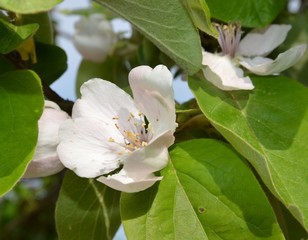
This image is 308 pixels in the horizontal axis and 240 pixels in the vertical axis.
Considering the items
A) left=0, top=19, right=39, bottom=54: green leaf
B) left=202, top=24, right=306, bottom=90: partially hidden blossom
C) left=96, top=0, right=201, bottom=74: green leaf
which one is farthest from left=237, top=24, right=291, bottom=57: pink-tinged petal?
left=0, top=19, right=39, bottom=54: green leaf

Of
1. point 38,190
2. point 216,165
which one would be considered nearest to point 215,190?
point 216,165

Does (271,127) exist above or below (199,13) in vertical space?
below

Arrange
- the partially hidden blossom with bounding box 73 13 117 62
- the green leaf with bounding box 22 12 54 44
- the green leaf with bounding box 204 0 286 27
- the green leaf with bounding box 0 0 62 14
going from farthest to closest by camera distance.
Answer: the partially hidden blossom with bounding box 73 13 117 62
the green leaf with bounding box 22 12 54 44
the green leaf with bounding box 204 0 286 27
the green leaf with bounding box 0 0 62 14

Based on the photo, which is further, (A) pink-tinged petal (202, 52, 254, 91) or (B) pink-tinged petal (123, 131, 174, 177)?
(A) pink-tinged petal (202, 52, 254, 91)

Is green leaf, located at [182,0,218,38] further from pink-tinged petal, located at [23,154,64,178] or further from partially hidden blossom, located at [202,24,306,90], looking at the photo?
pink-tinged petal, located at [23,154,64,178]

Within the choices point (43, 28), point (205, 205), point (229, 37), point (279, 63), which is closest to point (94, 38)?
point (43, 28)

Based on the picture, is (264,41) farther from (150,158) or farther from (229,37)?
(150,158)
